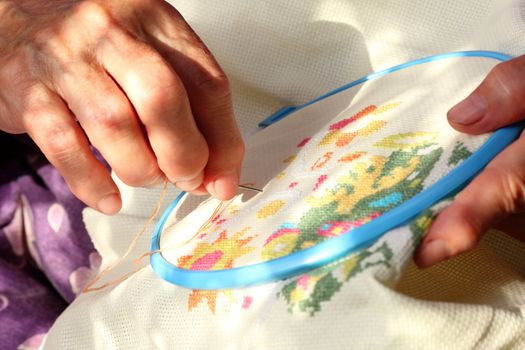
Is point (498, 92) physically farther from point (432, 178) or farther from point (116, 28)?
point (116, 28)

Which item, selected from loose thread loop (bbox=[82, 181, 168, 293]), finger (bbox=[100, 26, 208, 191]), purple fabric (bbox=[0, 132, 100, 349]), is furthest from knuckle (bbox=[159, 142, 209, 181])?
purple fabric (bbox=[0, 132, 100, 349])

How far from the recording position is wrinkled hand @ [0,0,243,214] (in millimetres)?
490

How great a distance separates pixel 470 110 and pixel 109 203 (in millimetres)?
309

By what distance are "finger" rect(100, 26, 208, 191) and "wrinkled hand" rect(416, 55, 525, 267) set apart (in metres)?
0.20

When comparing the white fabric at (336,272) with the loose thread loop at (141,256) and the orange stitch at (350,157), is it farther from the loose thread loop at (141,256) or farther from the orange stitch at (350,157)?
the orange stitch at (350,157)

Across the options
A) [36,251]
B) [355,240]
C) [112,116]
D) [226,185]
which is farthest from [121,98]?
[36,251]

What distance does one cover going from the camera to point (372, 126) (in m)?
0.54

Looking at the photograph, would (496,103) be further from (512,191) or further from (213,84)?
(213,84)

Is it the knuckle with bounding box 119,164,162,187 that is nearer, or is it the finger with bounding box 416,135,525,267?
the finger with bounding box 416,135,525,267

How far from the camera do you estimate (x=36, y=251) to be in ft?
2.80

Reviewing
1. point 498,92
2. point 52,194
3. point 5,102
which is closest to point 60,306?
point 52,194

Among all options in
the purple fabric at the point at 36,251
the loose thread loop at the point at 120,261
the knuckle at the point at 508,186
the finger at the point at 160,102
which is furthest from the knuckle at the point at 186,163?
the purple fabric at the point at 36,251

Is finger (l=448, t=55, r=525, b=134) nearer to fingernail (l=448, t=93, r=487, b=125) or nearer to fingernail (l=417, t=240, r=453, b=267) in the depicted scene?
fingernail (l=448, t=93, r=487, b=125)

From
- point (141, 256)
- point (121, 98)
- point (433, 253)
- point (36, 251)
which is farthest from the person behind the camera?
point (36, 251)
